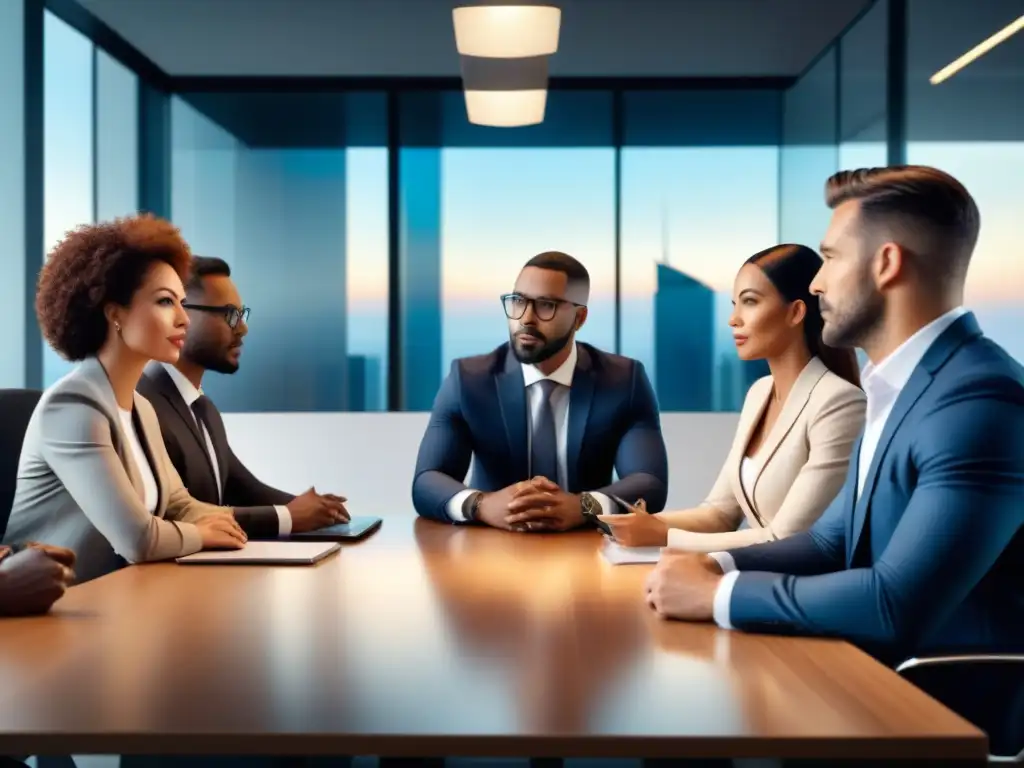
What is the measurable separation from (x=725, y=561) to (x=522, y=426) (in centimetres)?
172

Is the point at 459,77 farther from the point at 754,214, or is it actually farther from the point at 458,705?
the point at 458,705

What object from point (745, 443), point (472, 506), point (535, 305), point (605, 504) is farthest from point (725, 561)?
point (535, 305)

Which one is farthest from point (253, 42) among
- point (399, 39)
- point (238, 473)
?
point (238, 473)

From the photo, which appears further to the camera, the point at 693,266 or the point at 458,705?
the point at 693,266

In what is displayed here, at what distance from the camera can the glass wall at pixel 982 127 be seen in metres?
6.57

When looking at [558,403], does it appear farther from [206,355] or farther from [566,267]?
[206,355]

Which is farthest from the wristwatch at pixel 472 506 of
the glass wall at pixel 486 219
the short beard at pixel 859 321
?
the glass wall at pixel 486 219

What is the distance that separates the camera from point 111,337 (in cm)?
283

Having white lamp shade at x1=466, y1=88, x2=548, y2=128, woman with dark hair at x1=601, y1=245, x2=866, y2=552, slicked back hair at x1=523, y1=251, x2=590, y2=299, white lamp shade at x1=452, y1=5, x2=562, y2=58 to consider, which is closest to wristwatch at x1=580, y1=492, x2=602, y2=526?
woman with dark hair at x1=601, y1=245, x2=866, y2=552

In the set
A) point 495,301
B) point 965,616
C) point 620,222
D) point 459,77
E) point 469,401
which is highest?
point 459,77

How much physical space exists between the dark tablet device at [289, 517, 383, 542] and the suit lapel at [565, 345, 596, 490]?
0.77 m

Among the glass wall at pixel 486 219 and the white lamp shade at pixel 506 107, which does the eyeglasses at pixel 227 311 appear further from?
the glass wall at pixel 486 219

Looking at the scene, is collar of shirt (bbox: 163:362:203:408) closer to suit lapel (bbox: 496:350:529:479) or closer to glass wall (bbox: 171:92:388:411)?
suit lapel (bbox: 496:350:529:479)

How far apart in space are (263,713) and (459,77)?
21.8ft
